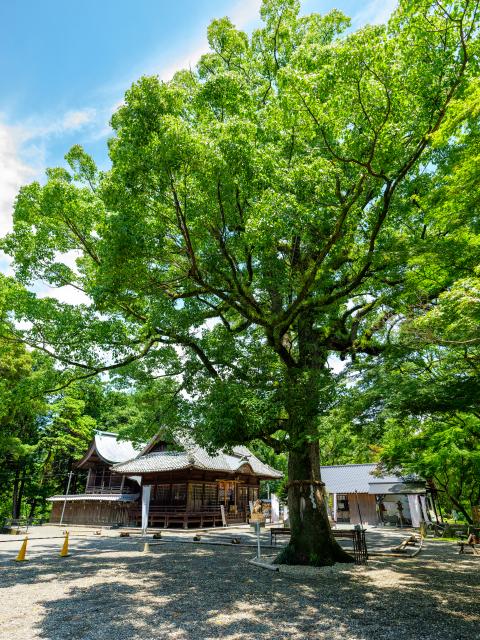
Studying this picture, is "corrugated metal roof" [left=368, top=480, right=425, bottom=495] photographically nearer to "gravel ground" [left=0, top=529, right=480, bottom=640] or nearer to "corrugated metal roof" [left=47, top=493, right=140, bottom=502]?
"gravel ground" [left=0, top=529, right=480, bottom=640]

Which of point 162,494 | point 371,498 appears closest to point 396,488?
point 371,498

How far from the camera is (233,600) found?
22.4 feet

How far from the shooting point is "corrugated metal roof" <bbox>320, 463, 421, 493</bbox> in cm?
2761

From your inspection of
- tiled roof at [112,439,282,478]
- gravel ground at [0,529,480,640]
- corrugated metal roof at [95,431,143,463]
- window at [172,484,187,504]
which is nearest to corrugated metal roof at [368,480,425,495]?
tiled roof at [112,439,282,478]

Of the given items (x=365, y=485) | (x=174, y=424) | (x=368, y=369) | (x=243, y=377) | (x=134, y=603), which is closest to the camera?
(x=134, y=603)

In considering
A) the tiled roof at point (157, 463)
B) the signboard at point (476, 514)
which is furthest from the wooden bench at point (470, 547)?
the tiled roof at point (157, 463)

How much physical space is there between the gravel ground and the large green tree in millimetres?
2308

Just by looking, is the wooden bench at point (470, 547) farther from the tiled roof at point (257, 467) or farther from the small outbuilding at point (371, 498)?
the tiled roof at point (257, 467)

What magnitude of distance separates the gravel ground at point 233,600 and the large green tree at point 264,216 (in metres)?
2.31

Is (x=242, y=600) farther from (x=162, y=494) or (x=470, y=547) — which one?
(x=162, y=494)

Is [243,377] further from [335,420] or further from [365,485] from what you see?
[365,485]

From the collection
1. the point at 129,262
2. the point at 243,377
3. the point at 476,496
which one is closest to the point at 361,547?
the point at 243,377

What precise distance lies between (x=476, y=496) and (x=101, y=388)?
20505 millimetres

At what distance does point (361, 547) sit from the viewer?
11031mm
